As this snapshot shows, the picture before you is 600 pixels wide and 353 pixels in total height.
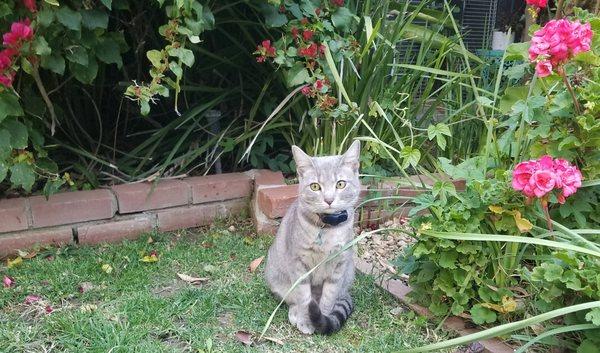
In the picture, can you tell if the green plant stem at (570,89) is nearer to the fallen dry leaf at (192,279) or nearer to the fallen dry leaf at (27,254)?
the fallen dry leaf at (192,279)

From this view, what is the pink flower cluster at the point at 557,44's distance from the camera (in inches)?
60.5

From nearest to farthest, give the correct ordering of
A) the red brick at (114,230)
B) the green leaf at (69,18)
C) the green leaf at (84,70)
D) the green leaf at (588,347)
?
the green leaf at (588,347)
the green leaf at (69,18)
the green leaf at (84,70)
the red brick at (114,230)

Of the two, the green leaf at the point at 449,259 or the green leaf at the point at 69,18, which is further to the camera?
the green leaf at the point at 69,18

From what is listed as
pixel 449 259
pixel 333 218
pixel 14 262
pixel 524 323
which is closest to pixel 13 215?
pixel 14 262

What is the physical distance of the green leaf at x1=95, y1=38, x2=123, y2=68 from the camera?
236 cm

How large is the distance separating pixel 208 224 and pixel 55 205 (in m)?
0.82

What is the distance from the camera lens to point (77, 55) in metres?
2.19

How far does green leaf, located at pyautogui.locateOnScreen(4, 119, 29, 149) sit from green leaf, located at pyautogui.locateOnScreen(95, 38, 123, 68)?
0.47 metres

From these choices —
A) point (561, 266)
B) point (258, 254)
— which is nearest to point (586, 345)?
point (561, 266)

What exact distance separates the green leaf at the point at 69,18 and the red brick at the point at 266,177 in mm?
1269

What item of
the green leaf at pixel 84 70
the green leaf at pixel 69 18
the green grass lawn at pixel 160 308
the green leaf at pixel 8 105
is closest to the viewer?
the green grass lawn at pixel 160 308

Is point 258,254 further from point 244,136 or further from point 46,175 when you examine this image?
point 46,175

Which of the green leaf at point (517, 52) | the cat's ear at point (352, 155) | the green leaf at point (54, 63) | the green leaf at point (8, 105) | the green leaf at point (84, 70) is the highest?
the green leaf at point (517, 52)

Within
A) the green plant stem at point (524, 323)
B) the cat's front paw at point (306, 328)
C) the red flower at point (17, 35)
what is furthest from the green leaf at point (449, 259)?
the red flower at point (17, 35)
